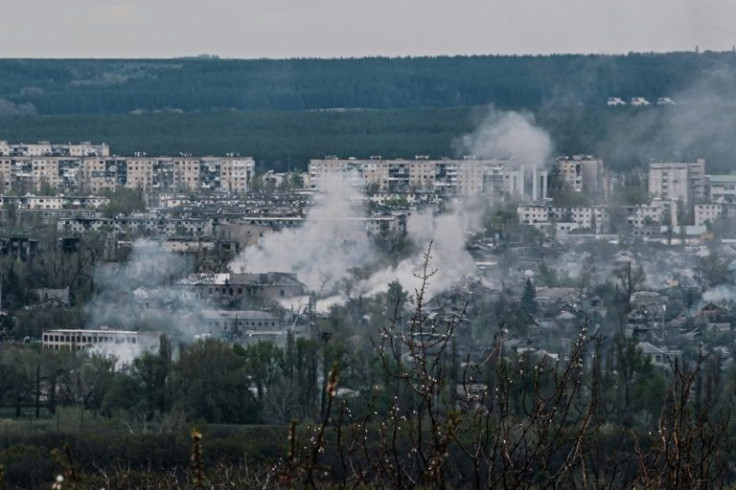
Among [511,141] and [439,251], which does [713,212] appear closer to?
[439,251]

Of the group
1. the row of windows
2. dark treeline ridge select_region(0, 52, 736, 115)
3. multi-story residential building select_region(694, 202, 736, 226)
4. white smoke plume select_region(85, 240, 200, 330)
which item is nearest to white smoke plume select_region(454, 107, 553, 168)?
multi-story residential building select_region(694, 202, 736, 226)

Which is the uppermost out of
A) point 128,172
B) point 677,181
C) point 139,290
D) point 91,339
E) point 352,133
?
point 352,133

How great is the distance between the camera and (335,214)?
155 feet

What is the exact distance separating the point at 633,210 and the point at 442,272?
12.3 m

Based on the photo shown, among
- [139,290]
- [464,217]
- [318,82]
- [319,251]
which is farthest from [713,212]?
[318,82]

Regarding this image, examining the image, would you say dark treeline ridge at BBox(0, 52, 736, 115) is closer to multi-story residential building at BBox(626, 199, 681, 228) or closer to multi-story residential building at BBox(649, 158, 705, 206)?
multi-story residential building at BBox(649, 158, 705, 206)

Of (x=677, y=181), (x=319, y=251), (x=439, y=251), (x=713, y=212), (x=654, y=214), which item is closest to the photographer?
(x=439, y=251)

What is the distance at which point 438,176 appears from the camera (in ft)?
191

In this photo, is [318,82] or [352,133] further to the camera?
[318,82]

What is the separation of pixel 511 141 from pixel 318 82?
115 feet

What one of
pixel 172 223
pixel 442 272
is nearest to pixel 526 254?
pixel 442 272

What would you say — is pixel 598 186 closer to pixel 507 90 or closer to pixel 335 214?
pixel 335 214

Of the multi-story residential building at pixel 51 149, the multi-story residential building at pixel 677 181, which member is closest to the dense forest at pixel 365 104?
the multi-story residential building at pixel 51 149

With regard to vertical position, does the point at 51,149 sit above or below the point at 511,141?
below
